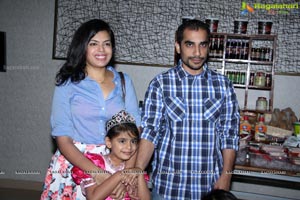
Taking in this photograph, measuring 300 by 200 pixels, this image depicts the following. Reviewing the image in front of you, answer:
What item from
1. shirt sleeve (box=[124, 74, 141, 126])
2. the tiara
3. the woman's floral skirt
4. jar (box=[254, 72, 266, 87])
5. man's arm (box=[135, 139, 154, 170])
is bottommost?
the woman's floral skirt

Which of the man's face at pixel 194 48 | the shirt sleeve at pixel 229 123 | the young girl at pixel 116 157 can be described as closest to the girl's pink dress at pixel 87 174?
the young girl at pixel 116 157

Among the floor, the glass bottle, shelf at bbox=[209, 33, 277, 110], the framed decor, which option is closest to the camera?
the glass bottle

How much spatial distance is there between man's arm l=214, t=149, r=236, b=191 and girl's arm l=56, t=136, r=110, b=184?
67 cm

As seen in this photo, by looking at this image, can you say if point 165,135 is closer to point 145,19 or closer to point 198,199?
point 198,199

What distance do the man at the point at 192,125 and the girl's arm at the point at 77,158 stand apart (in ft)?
1.00

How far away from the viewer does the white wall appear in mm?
3725

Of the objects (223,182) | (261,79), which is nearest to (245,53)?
(261,79)

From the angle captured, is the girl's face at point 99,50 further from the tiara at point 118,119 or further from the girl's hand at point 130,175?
the girl's hand at point 130,175

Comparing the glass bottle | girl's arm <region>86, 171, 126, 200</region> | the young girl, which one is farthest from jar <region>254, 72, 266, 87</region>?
girl's arm <region>86, 171, 126, 200</region>

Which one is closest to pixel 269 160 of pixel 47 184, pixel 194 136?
pixel 194 136

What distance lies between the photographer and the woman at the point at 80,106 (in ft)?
5.32

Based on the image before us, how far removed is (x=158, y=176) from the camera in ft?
5.98

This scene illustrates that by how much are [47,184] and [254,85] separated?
2.38 m

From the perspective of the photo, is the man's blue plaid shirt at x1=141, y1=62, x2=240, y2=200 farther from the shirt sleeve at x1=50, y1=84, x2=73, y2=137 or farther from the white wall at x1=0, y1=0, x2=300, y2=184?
the white wall at x1=0, y1=0, x2=300, y2=184
